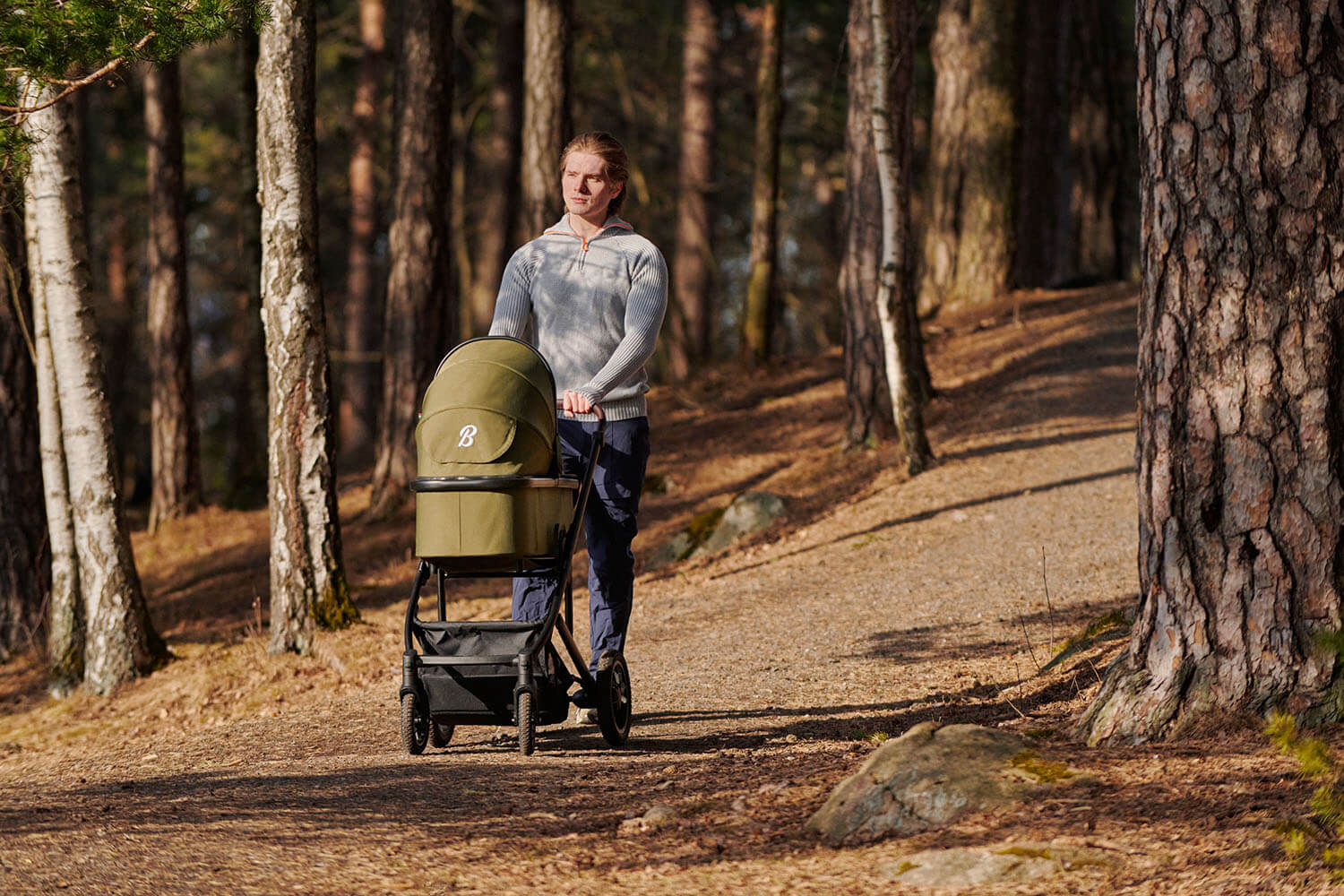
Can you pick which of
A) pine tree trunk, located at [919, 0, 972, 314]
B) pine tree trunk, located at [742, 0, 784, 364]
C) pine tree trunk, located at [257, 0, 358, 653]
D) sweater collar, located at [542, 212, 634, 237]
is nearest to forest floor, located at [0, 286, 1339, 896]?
pine tree trunk, located at [257, 0, 358, 653]

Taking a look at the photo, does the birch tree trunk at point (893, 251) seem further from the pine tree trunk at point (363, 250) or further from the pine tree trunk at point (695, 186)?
the pine tree trunk at point (363, 250)

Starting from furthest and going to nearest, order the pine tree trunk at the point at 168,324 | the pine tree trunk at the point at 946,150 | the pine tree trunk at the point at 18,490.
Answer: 1. the pine tree trunk at the point at 946,150
2. the pine tree trunk at the point at 168,324
3. the pine tree trunk at the point at 18,490

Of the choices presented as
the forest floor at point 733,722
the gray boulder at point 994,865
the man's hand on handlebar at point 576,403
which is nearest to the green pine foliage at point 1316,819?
the forest floor at point 733,722

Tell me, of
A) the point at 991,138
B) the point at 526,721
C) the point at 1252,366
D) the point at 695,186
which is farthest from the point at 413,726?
the point at 695,186

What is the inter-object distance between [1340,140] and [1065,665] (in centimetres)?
269

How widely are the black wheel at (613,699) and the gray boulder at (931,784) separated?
49.7 inches

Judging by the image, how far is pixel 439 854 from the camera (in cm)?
385

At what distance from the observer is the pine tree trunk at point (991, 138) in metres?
17.6

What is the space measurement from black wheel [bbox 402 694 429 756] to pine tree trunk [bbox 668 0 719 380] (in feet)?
50.1

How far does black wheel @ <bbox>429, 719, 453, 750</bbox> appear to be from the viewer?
5.30 m

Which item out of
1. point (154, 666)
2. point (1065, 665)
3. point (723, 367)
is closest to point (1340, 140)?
point (1065, 665)

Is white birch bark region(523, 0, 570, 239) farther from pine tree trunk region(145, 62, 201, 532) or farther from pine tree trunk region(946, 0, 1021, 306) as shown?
pine tree trunk region(946, 0, 1021, 306)

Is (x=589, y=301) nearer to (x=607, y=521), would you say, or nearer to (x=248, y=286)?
(x=607, y=521)

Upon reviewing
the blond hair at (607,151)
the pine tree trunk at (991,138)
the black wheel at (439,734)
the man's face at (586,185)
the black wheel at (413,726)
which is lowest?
the black wheel at (439,734)
